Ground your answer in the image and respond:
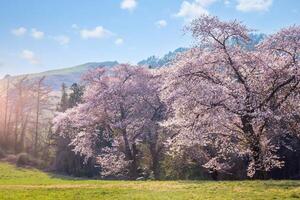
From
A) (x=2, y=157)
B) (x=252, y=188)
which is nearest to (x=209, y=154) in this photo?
(x=252, y=188)

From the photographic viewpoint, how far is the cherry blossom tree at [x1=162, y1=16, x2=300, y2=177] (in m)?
34.2

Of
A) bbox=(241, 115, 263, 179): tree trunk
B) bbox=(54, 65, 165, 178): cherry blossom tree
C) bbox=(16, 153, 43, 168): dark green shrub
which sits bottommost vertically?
bbox=(241, 115, 263, 179): tree trunk

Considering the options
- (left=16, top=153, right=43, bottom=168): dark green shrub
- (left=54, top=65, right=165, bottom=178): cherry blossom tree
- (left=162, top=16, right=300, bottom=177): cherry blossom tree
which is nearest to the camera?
(left=162, top=16, right=300, bottom=177): cherry blossom tree

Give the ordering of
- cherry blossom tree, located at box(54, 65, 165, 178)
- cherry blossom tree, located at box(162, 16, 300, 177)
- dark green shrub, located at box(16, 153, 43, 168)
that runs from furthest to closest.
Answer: dark green shrub, located at box(16, 153, 43, 168), cherry blossom tree, located at box(54, 65, 165, 178), cherry blossom tree, located at box(162, 16, 300, 177)

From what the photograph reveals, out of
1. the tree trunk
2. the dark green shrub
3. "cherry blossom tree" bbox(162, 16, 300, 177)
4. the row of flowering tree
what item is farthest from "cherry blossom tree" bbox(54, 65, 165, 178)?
the dark green shrub

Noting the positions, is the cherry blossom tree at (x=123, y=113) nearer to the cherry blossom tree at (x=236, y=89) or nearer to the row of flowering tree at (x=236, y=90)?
the row of flowering tree at (x=236, y=90)

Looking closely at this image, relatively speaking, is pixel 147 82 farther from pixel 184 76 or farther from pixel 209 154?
pixel 184 76

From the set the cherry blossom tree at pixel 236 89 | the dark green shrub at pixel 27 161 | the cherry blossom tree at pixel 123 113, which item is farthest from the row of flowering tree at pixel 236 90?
the dark green shrub at pixel 27 161

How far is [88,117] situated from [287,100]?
30.3m

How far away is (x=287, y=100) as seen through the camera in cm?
3488

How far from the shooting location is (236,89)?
34531mm

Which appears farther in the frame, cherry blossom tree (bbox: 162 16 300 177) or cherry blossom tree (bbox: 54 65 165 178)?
cherry blossom tree (bbox: 54 65 165 178)

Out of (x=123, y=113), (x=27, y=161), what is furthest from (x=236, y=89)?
(x=27, y=161)

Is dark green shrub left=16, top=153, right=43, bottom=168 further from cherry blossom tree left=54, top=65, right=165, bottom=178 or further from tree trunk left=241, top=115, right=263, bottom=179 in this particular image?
tree trunk left=241, top=115, right=263, bottom=179
